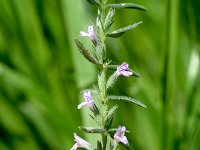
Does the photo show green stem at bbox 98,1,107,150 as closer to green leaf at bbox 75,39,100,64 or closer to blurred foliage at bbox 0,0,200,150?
green leaf at bbox 75,39,100,64

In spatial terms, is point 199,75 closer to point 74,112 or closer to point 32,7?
point 74,112

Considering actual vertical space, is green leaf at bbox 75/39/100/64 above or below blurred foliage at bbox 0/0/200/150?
below

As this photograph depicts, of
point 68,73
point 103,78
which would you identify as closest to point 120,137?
point 103,78

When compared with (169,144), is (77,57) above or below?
above

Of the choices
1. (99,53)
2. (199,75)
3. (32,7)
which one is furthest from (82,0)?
(99,53)

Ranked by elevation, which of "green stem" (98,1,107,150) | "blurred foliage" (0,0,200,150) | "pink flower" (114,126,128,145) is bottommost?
"pink flower" (114,126,128,145)

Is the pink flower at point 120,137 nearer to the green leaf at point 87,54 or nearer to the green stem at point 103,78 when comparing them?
the green stem at point 103,78

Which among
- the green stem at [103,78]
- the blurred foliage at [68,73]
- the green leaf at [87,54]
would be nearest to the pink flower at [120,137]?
the green stem at [103,78]

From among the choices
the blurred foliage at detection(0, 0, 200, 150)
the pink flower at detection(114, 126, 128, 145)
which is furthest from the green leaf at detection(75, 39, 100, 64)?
the blurred foliage at detection(0, 0, 200, 150)
